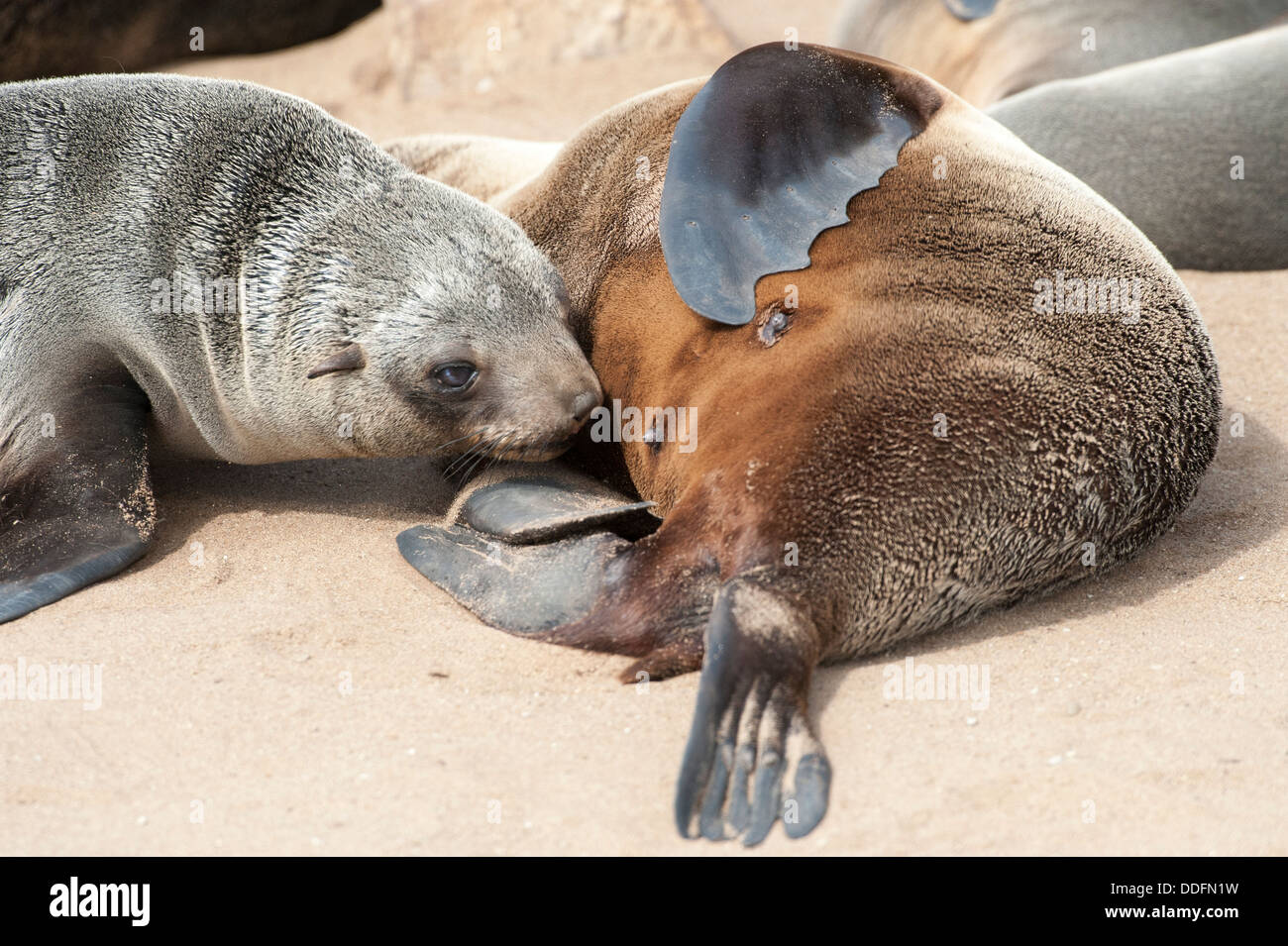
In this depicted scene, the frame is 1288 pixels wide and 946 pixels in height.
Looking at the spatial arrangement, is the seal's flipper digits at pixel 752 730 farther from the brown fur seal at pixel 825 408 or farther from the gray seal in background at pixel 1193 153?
the gray seal in background at pixel 1193 153

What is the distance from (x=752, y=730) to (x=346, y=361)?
5.58 feet

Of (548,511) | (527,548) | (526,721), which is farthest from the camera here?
(548,511)

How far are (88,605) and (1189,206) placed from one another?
4852mm

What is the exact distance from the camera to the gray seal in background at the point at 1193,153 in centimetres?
611

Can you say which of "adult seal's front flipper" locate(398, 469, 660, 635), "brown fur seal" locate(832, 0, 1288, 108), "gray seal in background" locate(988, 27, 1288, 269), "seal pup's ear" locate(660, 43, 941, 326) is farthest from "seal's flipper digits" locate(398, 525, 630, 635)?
"brown fur seal" locate(832, 0, 1288, 108)

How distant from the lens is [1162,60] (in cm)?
675

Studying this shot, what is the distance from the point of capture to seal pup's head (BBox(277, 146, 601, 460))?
3.73 meters

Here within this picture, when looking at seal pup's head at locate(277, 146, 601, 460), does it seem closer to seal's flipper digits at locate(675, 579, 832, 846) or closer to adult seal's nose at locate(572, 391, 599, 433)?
adult seal's nose at locate(572, 391, 599, 433)

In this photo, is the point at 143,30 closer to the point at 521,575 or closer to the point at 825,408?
the point at 521,575

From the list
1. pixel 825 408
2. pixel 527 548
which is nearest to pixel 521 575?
pixel 527 548

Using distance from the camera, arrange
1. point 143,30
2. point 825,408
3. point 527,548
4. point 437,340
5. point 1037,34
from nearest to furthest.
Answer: point 825,408, point 527,548, point 437,340, point 1037,34, point 143,30

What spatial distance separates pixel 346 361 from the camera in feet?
12.4

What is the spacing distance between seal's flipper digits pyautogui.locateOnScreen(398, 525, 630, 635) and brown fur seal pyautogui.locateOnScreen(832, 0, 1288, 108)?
523 centimetres

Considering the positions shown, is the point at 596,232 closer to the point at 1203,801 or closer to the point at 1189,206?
the point at 1203,801
